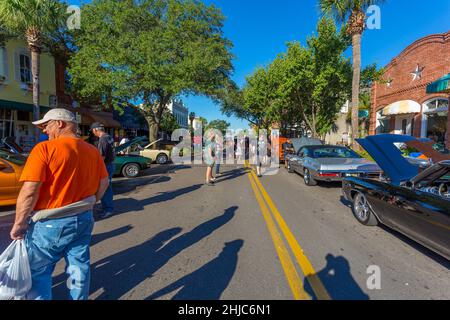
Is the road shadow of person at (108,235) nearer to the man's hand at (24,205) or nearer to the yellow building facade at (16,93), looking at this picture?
the man's hand at (24,205)

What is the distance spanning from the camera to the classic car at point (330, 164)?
727 cm

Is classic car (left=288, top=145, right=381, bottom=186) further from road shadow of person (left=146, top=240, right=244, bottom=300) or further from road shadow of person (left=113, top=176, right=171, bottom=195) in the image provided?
road shadow of person (left=113, top=176, right=171, bottom=195)

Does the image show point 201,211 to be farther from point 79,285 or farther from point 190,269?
point 79,285

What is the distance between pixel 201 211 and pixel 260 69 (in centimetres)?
2270

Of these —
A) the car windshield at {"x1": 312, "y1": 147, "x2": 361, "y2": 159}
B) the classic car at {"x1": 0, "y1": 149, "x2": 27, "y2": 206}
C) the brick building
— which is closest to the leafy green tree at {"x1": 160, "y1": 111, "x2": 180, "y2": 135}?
the brick building

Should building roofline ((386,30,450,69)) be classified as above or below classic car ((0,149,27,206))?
above

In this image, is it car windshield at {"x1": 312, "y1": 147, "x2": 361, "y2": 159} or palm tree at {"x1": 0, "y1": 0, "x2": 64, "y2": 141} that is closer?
car windshield at {"x1": 312, "y1": 147, "x2": 361, "y2": 159}

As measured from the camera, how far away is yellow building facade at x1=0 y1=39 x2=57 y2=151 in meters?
14.6

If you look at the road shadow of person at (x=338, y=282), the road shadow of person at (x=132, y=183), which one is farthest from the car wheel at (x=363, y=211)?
the road shadow of person at (x=132, y=183)

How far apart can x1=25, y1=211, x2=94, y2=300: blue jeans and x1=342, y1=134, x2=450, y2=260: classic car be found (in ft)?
12.4

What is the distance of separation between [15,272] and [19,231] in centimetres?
29

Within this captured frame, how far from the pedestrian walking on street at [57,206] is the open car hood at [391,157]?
4448 mm

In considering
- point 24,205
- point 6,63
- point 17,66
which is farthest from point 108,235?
point 17,66
